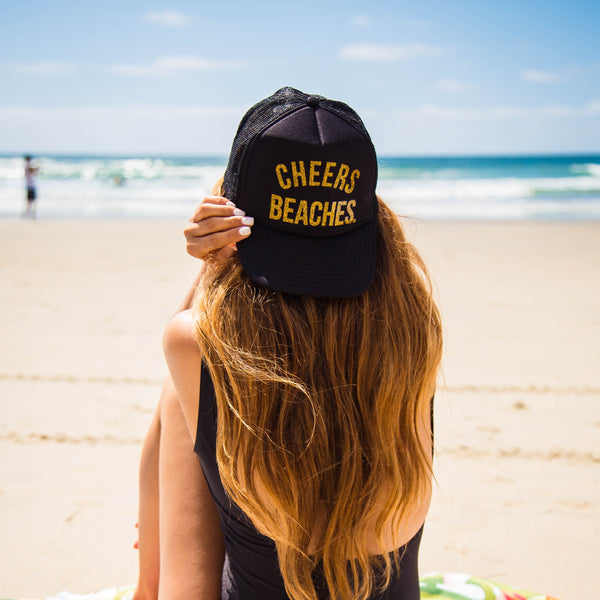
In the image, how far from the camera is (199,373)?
3.87 feet

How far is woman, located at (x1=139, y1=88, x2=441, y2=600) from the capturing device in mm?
1105

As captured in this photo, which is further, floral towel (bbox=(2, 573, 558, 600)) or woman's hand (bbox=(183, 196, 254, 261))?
floral towel (bbox=(2, 573, 558, 600))

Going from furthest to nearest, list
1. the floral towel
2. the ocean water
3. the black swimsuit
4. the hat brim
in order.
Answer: the ocean water < the floral towel < the black swimsuit < the hat brim

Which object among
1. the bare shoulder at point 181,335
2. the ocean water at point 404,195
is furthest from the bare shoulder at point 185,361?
the ocean water at point 404,195

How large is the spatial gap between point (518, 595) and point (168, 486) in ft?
4.39

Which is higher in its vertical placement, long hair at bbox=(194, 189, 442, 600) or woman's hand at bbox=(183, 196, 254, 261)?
woman's hand at bbox=(183, 196, 254, 261)

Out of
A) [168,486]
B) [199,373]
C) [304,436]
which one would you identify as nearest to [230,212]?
[199,373]

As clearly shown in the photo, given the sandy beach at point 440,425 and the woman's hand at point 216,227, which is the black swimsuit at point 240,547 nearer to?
the woman's hand at point 216,227

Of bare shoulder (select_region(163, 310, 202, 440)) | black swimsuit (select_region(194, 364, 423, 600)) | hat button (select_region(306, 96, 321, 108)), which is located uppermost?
hat button (select_region(306, 96, 321, 108))

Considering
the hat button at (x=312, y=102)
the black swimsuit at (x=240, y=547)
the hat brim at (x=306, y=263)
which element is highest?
the hat button at (x=312, y=102)

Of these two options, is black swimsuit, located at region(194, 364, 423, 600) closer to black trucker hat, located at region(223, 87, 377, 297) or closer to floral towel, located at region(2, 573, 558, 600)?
black trucker hat, located at region(223, 87, 377, 297)

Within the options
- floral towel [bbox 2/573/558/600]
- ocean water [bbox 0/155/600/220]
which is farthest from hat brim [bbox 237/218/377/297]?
ocean water [bbox 0/155/600/220]

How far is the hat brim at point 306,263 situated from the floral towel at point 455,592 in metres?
1.34

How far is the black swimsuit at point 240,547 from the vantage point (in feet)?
3.93
